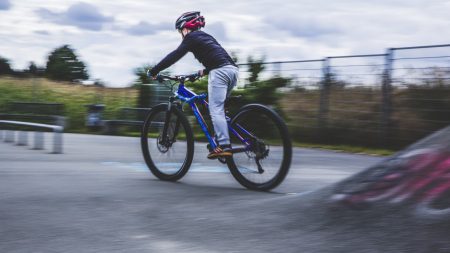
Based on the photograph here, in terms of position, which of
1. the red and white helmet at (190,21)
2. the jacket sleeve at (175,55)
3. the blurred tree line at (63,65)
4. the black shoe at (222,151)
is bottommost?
the black shoe at (222,151)

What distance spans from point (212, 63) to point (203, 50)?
0.16 metres

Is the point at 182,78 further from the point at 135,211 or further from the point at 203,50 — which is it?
the point at 135,211

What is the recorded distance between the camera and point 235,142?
21.3ft

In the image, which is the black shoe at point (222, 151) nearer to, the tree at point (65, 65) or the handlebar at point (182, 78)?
the handlebar at point (182, 78)

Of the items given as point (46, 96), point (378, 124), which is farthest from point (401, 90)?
point (46, 96)

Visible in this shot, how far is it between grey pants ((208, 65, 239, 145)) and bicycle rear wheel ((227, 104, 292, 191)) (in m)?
0.14

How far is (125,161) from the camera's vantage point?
9945 mm

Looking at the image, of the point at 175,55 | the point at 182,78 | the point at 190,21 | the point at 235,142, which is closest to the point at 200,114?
the point at 182,78

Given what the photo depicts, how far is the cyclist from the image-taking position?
6.38 meters

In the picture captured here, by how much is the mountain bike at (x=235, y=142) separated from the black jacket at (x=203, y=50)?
0.28 m

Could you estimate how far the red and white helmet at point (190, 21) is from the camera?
6536mm

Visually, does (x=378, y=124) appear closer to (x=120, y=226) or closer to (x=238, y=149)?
(x=238, y=149)

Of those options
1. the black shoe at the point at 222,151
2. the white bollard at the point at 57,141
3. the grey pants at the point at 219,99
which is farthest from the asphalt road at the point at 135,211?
the white bollard at the point at 57,141

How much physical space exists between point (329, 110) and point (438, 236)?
12.3m
